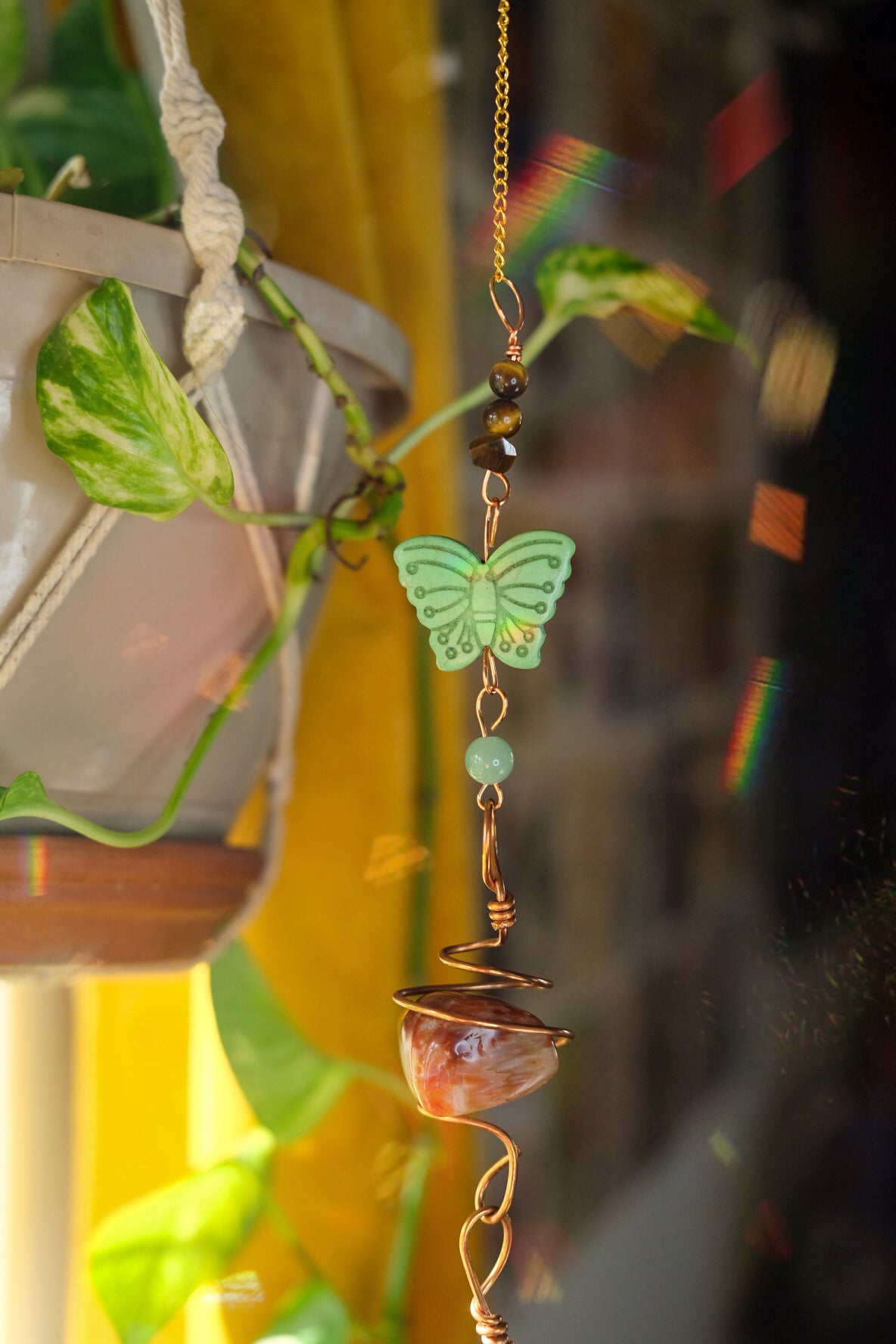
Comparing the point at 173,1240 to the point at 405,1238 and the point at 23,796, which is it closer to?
the point at 405,1238

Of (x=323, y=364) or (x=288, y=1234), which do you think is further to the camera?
(x=288, y=1234)

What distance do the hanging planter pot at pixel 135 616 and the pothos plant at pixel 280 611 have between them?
0.01m

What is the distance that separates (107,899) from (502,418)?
0.23m

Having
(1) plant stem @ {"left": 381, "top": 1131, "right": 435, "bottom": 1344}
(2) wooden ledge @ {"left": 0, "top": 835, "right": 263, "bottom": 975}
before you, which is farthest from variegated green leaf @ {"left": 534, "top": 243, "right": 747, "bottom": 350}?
(1) plant stem @ {"left": 381, "top": 1131, "right": 435, "bottom": 1344}

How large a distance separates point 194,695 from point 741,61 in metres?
0.56

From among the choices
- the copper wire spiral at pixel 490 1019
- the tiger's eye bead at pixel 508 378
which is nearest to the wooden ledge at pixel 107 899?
the copper wire spiral at pixel 490 1019

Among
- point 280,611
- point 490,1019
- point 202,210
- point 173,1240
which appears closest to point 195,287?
point 202,210

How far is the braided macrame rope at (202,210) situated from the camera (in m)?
0.38

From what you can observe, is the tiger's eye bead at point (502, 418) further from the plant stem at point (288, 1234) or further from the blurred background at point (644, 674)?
the plant stem at point (288, 1234)

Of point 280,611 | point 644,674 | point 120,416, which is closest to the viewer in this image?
point 120,416

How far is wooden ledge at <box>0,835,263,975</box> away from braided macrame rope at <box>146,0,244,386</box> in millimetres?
175

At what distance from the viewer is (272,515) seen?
1.41 feet

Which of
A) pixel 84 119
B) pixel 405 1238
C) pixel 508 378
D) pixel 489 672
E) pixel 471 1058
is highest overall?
pixel 84 119

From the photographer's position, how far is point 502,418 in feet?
1.32
